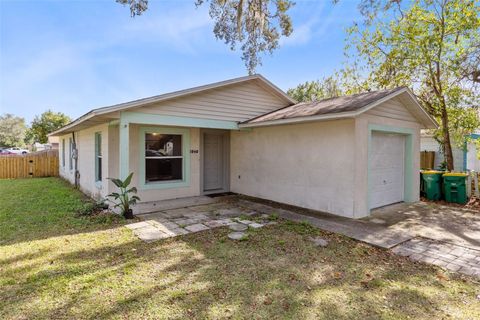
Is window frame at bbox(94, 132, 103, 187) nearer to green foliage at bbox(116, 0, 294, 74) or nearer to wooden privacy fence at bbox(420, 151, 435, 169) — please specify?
green foliage at bbox(116, 0, 294, 74)

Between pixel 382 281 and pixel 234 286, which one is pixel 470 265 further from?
pixel 234 286

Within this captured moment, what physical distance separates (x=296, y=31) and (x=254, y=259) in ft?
32.8

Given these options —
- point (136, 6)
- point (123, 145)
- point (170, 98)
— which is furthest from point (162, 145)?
point (136, 6)

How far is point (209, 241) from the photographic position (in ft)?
16.5

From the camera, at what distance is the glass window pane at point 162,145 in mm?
8344

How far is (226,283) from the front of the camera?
350cm

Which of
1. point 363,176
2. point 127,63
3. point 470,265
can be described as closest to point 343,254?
point 470,265

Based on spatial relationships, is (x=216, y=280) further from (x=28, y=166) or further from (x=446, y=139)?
(x=28, y=166)

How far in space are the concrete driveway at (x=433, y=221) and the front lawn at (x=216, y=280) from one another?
170 centimetres

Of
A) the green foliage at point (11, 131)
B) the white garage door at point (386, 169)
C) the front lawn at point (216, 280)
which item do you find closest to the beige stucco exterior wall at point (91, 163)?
the front lawn at point (216, 280)

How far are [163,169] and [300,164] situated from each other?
14.1 ft

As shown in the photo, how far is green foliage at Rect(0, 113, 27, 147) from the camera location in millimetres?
54000

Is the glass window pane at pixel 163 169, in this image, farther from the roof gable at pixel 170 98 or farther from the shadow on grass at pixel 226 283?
the shadow on grass at pixel 226 283

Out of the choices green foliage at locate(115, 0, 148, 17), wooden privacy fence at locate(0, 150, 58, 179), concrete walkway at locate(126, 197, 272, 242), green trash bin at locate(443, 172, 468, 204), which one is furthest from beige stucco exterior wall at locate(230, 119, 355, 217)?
wooden privacy fence at locate(0, 150, 58, 179)
